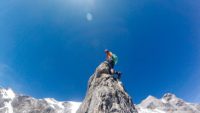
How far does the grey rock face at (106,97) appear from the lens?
19.9 m

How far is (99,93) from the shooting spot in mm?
21672

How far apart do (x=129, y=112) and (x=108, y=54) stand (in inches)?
362

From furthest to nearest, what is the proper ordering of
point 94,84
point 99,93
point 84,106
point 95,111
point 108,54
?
point 108,54 → point 94,84 → point 84,106 → point 99,93 → point 95,111

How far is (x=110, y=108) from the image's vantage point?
65.1ft

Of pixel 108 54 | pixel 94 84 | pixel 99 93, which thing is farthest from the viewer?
pixel 108 54

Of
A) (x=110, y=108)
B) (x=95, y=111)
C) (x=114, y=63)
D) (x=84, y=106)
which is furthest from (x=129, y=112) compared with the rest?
(x=114, y=63)

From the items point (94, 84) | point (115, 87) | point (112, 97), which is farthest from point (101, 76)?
point (112, 97)

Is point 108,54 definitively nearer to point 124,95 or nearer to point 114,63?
point 114,63

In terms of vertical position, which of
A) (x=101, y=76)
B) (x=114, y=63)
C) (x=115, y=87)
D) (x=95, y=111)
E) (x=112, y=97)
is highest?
(x=114, y=63)

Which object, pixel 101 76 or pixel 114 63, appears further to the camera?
pixel 114 63

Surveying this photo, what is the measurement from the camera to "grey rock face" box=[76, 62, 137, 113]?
19.9m

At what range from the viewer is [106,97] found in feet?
68.0

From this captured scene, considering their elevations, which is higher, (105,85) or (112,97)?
(105,85)

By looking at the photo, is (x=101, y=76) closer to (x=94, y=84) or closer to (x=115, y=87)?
(x=94, y=84)
